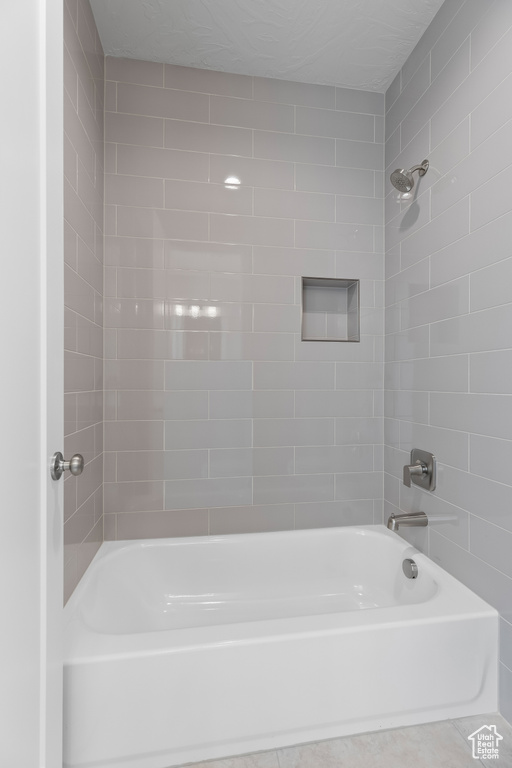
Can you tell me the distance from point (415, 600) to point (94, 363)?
171 cm

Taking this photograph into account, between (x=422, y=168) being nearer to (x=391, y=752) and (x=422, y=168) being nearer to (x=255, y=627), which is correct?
(x=255, y=627)

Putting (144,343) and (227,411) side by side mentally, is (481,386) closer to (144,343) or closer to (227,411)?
(227,411)

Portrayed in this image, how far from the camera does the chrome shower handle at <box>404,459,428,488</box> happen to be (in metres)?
1.75

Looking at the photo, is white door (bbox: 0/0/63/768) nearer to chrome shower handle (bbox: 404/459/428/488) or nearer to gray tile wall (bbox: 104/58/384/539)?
gray tile wall (bbox: 104/58/384/539)

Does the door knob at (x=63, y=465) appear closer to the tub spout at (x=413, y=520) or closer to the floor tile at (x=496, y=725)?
the tub spout at (x=413, y=520)

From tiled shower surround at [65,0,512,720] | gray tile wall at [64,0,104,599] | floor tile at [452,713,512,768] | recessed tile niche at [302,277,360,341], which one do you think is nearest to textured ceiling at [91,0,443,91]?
tiled shower surround at [65,0,512,720]

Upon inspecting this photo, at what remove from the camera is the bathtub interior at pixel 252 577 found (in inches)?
70.7

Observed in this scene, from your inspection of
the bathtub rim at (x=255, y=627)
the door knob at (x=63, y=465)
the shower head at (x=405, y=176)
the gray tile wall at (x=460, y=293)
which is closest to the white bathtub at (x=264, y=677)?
the bathtub rim at (x=255, y=627)

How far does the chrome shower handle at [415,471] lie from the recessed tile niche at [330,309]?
28.7 inches

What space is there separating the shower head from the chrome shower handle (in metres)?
1.24

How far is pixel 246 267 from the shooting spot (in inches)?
79.2

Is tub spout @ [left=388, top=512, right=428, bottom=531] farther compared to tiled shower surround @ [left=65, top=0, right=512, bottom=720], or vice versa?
tub spout @ [left=388, top=512, right=428, bottom=531]

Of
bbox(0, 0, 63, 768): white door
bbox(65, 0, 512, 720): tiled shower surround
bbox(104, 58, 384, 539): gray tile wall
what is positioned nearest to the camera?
bbox(0, 0, 63, 768): white door

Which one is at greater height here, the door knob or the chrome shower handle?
the door knob
